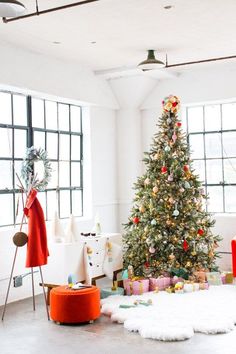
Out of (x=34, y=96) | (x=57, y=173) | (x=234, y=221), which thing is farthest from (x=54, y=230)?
(x=234, y=221)

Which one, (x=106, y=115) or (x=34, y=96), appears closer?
(x=34, y=96)

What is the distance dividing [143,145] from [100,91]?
1402 mm

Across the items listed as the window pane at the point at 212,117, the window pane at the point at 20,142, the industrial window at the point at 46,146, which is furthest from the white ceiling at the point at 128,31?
the window pane at the point at 212,117

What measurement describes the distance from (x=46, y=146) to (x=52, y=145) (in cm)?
18

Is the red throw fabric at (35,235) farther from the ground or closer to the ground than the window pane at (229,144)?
closer to the ground

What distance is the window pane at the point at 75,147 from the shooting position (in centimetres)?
Result: 922

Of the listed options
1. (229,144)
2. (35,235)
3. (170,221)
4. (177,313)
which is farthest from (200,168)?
(35,235)

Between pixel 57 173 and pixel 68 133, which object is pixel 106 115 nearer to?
pixel 68 133

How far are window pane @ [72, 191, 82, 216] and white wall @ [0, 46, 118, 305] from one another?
4.7 inches

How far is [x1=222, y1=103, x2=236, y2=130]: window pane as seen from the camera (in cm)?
955

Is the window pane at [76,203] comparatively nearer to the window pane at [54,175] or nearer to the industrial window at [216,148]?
the window pane at [54,175]

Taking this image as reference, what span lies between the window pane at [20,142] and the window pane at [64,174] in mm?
999

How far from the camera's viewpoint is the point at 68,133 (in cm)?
909

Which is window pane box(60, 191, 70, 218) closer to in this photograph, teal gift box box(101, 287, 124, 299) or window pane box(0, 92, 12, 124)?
window pane box(0, 92, 12, 124)
